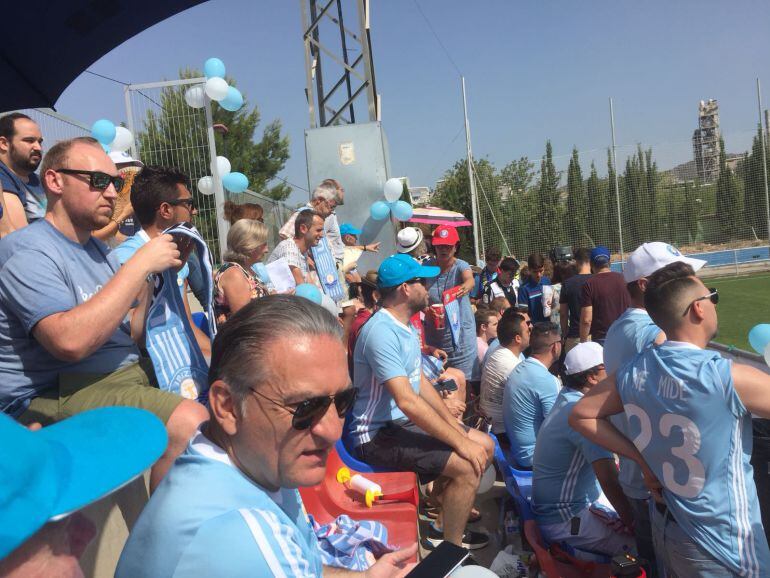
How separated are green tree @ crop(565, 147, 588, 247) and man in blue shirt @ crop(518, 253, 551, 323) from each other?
1306 centimetres

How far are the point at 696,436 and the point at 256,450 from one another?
1713 mm

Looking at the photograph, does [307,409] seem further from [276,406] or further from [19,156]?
[19,156]

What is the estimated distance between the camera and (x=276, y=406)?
1.29 m

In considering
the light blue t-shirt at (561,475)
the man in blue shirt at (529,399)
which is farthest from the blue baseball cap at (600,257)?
the light blue t-shirt at (561,475)

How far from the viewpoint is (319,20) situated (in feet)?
26.7

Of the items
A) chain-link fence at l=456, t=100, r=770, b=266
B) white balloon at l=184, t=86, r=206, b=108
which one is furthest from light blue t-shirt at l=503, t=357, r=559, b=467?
chain-link fence at l=456, t=100, r=770, b=266

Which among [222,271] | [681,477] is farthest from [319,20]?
[681,477]

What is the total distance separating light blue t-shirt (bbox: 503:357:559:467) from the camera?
13.1 feet

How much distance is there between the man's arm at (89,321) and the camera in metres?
1.80

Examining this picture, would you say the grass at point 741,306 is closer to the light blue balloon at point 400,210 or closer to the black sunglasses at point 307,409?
the light blue balloon at point 400,210

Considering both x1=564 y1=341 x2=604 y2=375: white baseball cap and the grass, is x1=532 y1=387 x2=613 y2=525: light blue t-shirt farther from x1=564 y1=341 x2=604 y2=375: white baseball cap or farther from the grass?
the grass

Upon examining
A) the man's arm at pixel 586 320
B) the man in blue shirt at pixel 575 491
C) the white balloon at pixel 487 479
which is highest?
the man's arm at pixel 586 320

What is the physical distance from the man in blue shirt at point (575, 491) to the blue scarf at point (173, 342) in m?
1.92

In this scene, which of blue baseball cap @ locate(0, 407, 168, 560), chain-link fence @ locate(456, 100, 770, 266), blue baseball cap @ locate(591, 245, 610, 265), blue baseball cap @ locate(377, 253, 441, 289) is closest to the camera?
blue baseball cap @ locate(0, 407, 168, 560)
